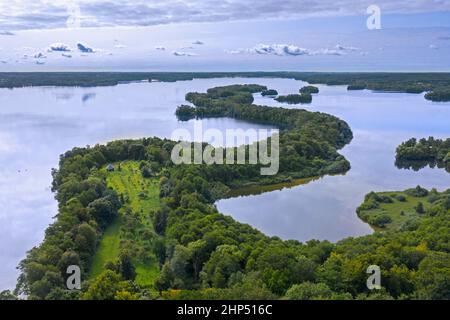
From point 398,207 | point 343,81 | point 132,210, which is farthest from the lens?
point 343,81

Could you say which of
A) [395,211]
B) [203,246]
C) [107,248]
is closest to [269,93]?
[395,211]

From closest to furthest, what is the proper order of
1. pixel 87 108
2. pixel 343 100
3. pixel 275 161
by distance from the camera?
pixel 275 161, pixel 87 108, pixel 343 100

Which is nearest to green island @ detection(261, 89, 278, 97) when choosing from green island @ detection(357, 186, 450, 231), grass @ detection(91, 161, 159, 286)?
grass @ detection(91, 161, 159, 286)

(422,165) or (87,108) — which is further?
(87,108)

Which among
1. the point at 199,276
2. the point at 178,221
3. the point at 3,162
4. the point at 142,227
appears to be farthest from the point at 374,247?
the point at 3,162

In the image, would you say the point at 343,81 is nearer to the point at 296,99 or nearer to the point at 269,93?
the point at 269,93

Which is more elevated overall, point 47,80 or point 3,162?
point 47,80

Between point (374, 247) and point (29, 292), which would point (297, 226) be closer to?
point (374, 247)
